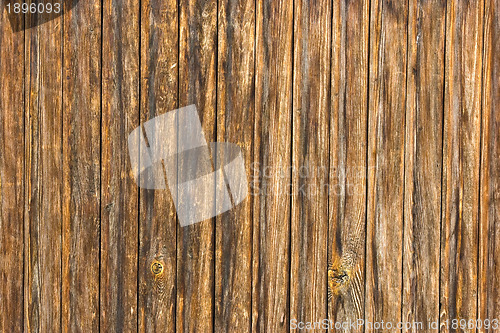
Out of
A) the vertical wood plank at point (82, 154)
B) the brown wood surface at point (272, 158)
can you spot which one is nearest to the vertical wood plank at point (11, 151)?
the brown wood surface at point (272, 158)

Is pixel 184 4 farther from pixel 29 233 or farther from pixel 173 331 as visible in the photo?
pixel 173 331

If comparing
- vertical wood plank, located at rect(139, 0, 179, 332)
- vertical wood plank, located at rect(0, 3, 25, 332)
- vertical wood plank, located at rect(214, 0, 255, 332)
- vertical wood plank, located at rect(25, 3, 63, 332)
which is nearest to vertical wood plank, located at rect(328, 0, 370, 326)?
vertical wood plank, located at rect(214, 0, 255, 332)

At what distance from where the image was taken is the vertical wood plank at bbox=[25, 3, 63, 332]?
63.9 inches

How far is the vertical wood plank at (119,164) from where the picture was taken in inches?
63.3

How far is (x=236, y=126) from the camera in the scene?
1597mm

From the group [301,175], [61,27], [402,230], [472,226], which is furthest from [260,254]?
[61,27]

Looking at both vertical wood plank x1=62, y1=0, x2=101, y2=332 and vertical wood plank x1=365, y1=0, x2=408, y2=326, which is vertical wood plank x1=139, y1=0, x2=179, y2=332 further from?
vertical wood plank x1=365, y1=0, x2=408, y2=326

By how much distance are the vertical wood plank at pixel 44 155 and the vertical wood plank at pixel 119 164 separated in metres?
0.18

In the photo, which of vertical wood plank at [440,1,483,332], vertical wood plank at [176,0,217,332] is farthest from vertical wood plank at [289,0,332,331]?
vertical wood plank at [440,1,483,332]

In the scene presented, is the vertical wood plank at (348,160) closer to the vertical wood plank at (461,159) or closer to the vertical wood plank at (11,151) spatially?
the vertical wood plank at (461,159)

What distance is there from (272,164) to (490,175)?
86 cm

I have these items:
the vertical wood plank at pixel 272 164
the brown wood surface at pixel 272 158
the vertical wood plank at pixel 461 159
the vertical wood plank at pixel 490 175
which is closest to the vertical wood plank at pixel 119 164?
the brown wood surface at pixel 272 158

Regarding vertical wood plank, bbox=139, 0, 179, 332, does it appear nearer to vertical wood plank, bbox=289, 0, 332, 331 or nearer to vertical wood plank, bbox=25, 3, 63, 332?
vertical wood plank, bbox=25, 3, 63, 332

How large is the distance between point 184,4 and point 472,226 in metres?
1.43
